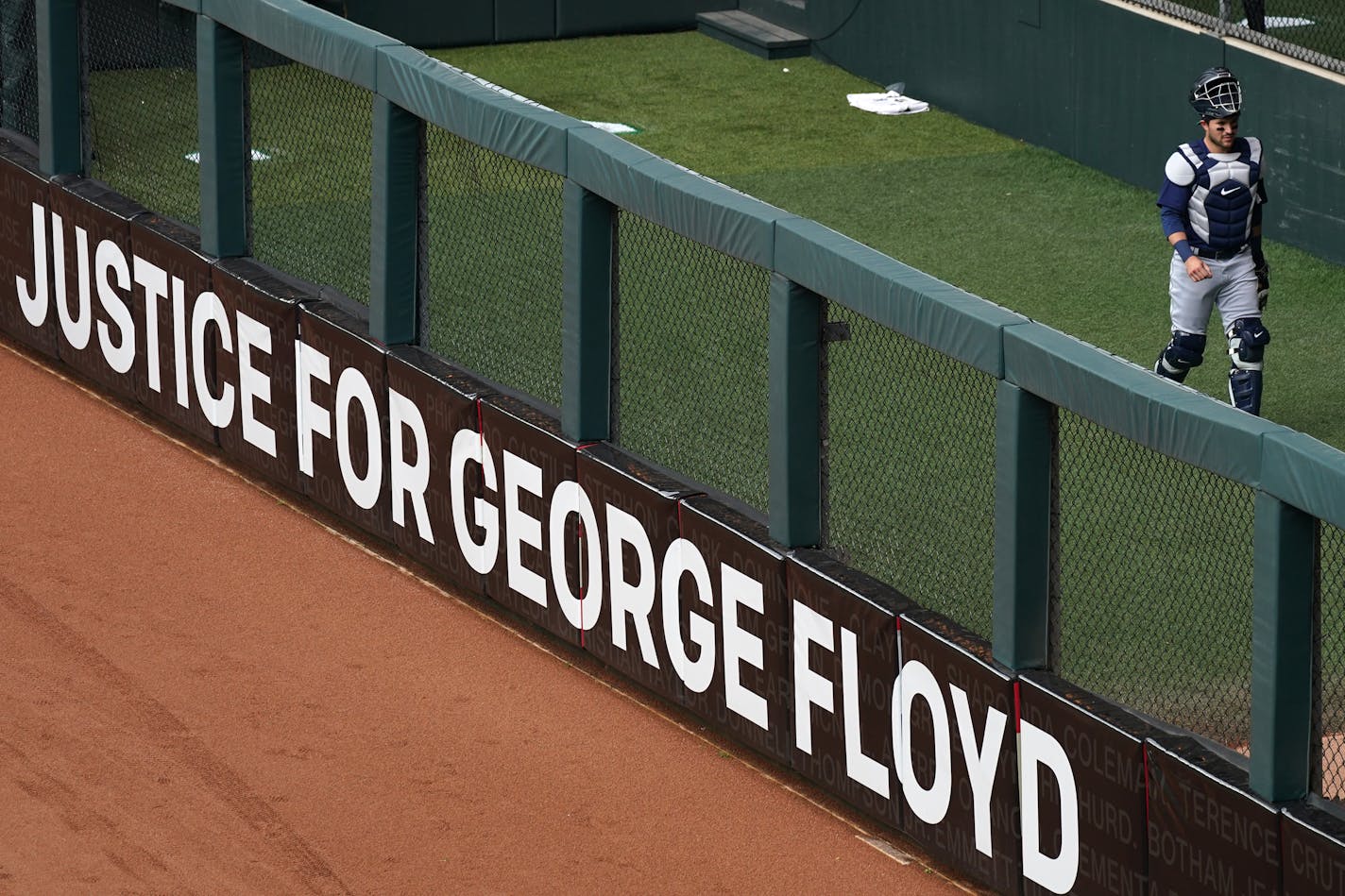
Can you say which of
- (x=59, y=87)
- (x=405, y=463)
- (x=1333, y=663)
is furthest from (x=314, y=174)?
(x=1333, y=663)

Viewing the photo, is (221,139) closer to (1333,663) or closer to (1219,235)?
(1219,235)

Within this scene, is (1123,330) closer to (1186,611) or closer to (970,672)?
(1186,611)

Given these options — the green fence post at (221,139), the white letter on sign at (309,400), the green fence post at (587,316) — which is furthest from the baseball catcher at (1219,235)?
the green fence post at (221,139)

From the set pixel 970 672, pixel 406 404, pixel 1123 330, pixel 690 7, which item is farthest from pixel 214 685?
pixel 690 7

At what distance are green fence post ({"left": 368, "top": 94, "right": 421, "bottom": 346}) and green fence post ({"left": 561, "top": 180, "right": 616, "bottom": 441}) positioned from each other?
0.95 metres

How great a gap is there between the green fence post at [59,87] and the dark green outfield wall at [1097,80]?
6.50 metres

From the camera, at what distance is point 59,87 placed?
10594 mm

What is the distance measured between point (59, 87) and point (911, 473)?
4.18m

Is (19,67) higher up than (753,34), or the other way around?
(19,67)

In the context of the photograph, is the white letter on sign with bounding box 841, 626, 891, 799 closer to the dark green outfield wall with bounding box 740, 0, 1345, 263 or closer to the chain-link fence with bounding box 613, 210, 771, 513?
the chain-link fence with bounding box 613, 210, 771, 513

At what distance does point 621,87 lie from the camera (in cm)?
1705

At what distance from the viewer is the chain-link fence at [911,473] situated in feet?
24.8

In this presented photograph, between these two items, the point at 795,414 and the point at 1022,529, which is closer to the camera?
the point at 1022,529

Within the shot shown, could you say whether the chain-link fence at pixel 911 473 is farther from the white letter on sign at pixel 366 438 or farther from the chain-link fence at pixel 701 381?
the white letter on sign at pixel 366 438
